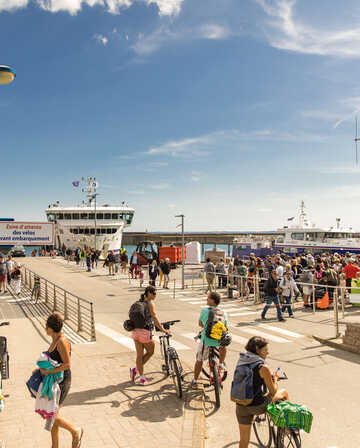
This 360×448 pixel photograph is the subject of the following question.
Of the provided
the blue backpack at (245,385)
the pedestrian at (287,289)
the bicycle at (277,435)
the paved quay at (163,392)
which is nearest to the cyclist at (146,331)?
the paved quay at (163,392)

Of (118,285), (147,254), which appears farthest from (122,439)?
(147,254)

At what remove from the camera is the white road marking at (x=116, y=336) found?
972 centimetres

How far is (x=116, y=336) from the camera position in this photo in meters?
10.6

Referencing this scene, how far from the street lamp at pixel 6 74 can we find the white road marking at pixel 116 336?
6441 millimetres

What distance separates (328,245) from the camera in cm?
3988

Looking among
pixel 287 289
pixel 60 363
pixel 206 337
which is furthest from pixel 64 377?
pixel 287 289

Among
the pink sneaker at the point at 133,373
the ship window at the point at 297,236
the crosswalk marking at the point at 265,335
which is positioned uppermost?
the ship window at the point at 297,236

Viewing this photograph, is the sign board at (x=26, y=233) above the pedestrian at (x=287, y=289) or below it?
above

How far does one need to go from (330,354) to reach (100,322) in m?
7.22

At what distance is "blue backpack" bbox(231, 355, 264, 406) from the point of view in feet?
12.7

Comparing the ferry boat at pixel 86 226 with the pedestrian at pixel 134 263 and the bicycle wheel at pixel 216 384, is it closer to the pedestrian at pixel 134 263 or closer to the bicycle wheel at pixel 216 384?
the pedestrian at pixel 134 263

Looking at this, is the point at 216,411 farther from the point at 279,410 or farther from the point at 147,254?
the point at 147,254

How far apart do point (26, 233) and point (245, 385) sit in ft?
114

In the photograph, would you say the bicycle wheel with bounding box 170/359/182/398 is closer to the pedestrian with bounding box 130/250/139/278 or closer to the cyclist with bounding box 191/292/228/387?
the cyclist with bounding box 191/292/228/387
